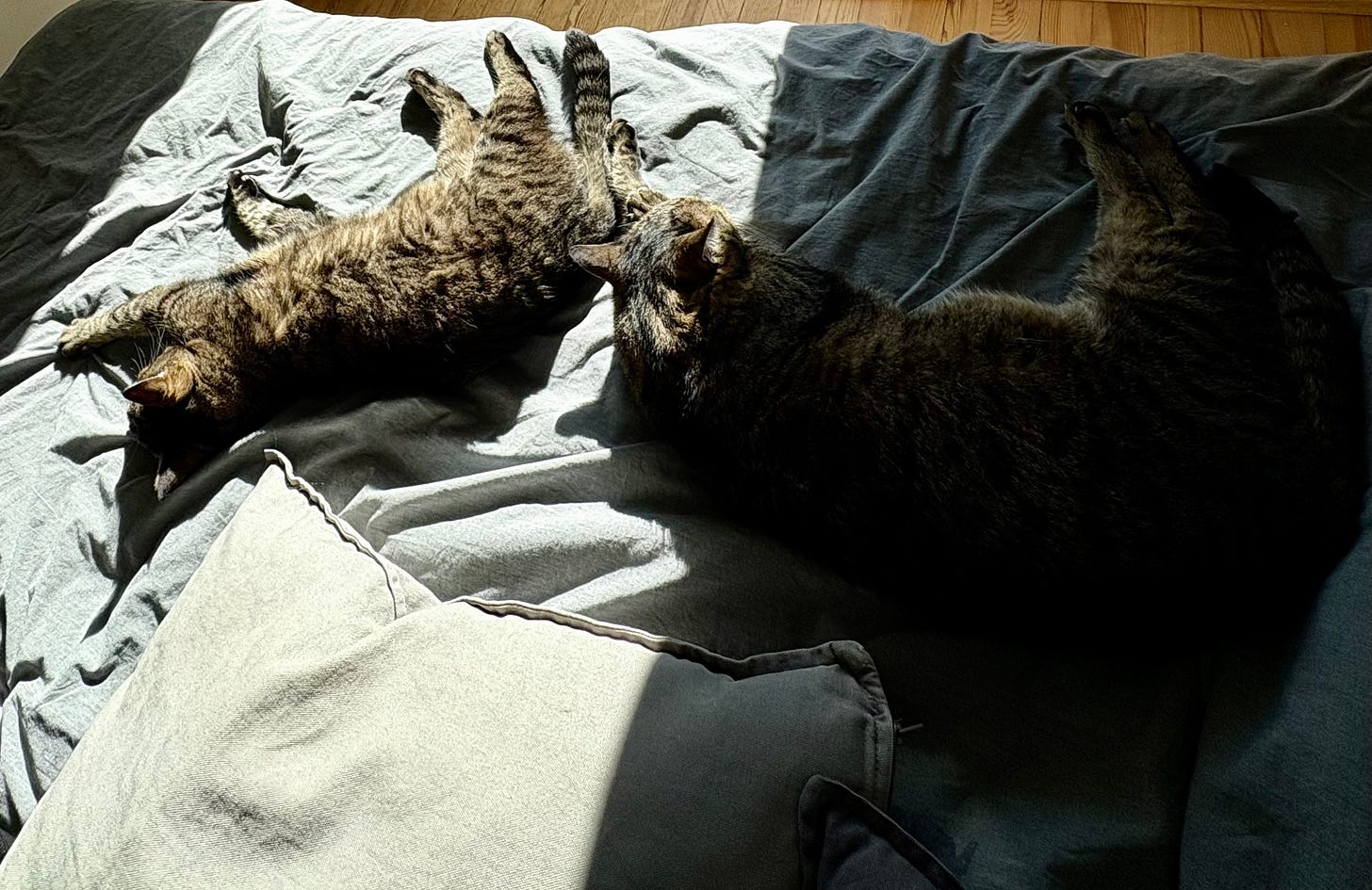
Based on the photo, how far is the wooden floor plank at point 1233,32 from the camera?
7.93 feet

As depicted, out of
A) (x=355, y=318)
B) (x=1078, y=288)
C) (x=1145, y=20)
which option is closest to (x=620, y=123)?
(x=355, y=318)

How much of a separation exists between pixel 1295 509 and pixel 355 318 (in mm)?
1546

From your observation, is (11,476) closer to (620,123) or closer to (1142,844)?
(620,123)

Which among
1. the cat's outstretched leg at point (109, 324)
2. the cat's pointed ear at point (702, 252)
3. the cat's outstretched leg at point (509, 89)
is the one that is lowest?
the cat's outstretched leg at point (109, 324)

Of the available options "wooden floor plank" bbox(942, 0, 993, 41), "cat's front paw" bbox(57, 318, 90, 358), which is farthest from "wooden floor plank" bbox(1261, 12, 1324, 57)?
"cat's front paw" bbox(57, 318, 90, 358)

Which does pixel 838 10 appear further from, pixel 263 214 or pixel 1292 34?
pixel 263 214

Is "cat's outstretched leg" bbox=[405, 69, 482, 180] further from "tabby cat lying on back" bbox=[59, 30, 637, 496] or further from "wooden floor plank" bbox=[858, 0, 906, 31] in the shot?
"wooden floor plank" bbox=[858, 0, 906, 31]

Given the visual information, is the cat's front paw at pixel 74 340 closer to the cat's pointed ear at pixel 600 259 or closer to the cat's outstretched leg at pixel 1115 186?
the cat's pointed ear at pixel 600 259

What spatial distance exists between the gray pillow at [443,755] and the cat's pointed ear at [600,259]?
769mm

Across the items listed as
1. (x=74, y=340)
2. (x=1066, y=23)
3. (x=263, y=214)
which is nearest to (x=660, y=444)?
(x=263, y=214)

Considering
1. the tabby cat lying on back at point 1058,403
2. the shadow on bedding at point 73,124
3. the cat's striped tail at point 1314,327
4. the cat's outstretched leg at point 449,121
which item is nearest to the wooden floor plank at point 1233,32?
the tabby cat lying on back at point 1058,403

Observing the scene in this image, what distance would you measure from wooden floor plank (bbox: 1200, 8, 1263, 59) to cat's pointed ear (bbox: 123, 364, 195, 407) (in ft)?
8.67

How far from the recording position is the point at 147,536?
147 cm

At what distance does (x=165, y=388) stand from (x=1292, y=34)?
2.90 m
